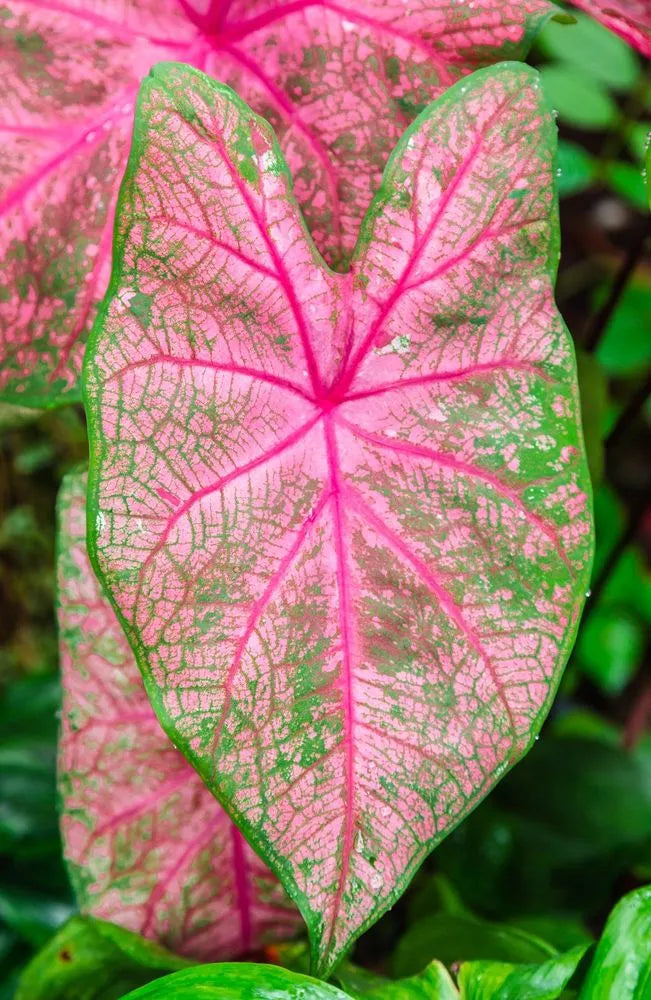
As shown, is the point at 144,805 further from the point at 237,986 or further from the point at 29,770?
the point at 29,770

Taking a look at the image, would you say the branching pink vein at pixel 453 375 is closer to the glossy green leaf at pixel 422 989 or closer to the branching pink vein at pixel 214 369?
the branching pink vein at pixel 214 369

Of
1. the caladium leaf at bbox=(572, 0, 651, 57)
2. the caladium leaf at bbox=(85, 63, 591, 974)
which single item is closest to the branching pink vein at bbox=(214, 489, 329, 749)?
the caladium leaf at bbox=(85, 63, 591, 974)

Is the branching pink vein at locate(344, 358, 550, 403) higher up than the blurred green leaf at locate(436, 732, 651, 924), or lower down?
higher up

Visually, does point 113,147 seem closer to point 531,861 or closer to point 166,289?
point 166,289

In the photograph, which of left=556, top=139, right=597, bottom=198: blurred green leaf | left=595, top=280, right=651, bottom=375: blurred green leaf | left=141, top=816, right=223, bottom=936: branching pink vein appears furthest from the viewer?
left=595, top=280, right=651, bottom=375: blurred green leaf

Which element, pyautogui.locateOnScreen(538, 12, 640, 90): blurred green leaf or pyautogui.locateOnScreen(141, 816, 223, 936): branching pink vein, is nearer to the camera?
pyautogui.locateOnScreen(141, 816, 223, 936): branching pink vein

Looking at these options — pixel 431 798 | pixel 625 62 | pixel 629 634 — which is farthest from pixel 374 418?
pixel 629 634

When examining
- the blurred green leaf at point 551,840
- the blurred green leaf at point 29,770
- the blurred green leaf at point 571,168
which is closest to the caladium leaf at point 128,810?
the blurred green leaf at point 29,770

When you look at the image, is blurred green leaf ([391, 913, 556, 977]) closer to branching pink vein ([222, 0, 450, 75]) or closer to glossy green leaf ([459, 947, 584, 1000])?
glossy green leaf ([459, 947, 584, 1000])
